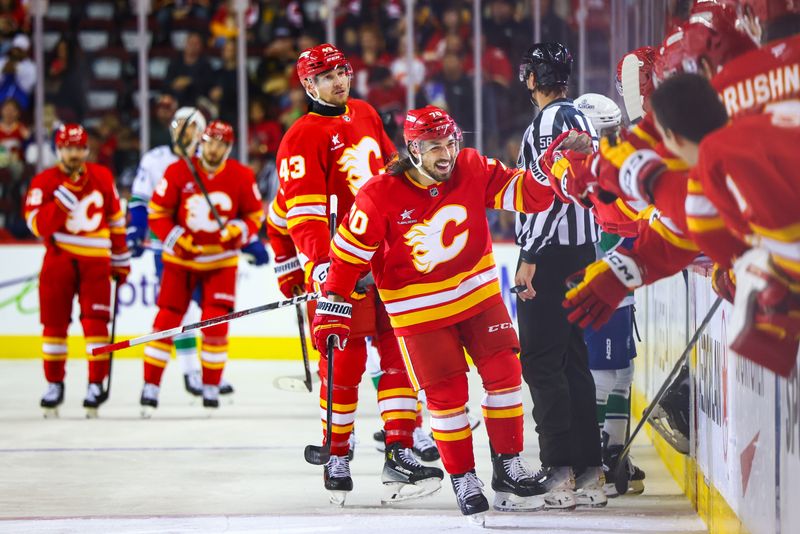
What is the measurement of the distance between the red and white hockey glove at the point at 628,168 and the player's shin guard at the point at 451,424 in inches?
38.0

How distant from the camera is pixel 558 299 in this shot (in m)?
3.63

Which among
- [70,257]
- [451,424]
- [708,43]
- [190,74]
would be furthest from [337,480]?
[190,74]

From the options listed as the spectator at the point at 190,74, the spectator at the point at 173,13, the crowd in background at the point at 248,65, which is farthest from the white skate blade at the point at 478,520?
the spectator at the point at 173,13

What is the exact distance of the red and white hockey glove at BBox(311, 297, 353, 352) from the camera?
351 centimetres

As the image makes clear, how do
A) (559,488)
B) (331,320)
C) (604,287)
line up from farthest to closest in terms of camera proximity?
1. (559,488)
2. (331,320)
3. (604,287)

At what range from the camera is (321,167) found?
399cm

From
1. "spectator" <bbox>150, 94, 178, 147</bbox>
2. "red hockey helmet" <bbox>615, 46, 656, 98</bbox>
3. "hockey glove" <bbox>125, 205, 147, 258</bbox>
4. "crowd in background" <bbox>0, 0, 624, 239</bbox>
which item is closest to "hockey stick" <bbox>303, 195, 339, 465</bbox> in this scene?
"red hockey helmet" <bbox>615, 46, 656, 98</bbox>

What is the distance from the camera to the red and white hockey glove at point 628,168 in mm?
2416

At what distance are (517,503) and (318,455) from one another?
0.61 m

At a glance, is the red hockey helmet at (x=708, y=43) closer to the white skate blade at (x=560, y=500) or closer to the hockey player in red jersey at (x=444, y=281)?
the hockey player in red jersey at (x=444, y=281)

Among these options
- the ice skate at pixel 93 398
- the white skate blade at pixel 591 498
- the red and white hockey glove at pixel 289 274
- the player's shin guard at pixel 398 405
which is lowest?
the ice skate at pixel 93 398

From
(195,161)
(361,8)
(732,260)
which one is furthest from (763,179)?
(361,8)

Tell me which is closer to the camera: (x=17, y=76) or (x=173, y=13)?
(x=17, y=76)

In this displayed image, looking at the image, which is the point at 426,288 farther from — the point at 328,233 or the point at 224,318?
the point at 224,318
